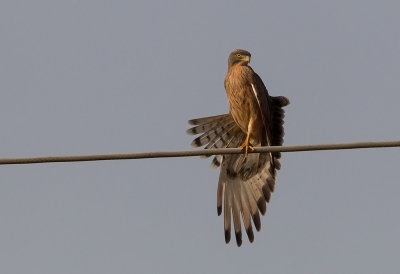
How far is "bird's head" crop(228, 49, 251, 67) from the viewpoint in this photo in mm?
11930

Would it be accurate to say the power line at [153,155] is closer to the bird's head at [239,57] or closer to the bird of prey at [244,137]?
the bird of prey at [244,137]

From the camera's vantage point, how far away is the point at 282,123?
1155cm

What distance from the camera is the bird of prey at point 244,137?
11.4 metres

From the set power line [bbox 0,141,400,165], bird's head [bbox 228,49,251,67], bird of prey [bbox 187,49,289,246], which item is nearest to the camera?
power line [bbox 0,141,400,165]

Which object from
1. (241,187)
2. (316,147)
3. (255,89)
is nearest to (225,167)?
(241,187)

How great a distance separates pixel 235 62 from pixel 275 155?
125 centimetres

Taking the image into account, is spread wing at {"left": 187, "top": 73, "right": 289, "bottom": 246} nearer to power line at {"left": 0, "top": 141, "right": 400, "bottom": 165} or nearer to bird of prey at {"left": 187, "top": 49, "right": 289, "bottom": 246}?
bird of prey at {"left": 187, "top": 49, "right": 289, "bottom": 246}

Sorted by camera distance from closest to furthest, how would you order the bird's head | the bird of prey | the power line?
1. the power line
2. the bird of prey
3. the bird's head

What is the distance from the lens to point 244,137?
1186cm

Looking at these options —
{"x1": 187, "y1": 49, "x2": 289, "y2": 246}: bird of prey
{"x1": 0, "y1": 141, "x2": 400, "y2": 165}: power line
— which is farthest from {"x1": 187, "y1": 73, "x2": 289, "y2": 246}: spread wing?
{"x1": 0, "y1": 141, "x2": 400, "y2": 165}: power line

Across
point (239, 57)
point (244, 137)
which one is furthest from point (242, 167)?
point (239, 57)

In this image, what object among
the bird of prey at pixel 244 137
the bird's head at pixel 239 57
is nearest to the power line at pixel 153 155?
the bird of prey at pixel 244 137

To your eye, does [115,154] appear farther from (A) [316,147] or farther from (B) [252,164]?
(B) [252,164]

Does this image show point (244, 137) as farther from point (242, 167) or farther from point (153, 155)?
point (153, 155)
